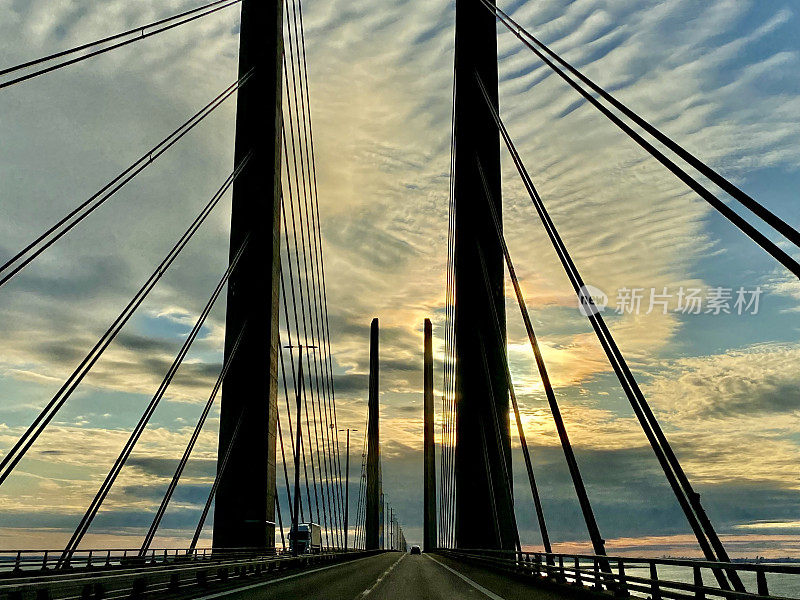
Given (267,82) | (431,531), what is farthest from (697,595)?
(431,531)

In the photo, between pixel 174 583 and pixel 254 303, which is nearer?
pixel 174 583

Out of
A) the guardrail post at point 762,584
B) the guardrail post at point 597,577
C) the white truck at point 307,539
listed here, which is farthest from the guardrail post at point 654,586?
the white truck at point 307,539

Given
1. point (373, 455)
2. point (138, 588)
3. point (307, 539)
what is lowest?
point (138, 588)

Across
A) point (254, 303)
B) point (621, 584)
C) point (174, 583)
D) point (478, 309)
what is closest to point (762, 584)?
point (621, 584)

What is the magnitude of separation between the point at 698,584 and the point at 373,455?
97.5 metres

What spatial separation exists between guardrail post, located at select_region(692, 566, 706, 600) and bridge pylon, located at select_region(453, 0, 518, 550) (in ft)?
47.9

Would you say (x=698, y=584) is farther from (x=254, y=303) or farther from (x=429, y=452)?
(x=429, y=452)

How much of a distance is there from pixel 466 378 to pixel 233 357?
11.0 m

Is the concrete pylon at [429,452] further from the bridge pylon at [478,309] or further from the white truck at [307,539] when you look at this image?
the bridge pylon at [478,309]

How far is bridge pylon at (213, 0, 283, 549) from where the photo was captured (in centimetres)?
2661

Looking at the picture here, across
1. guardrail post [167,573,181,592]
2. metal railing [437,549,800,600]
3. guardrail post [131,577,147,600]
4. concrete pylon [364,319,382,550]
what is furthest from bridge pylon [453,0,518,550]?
concrete pylon [364,319,382,550]

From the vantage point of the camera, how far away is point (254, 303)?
2762cm

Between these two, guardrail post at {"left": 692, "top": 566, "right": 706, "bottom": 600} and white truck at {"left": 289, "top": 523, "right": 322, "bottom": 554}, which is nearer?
guardrail post at {"left": 692, "top": 566, "right": 706, "bottom": 600}

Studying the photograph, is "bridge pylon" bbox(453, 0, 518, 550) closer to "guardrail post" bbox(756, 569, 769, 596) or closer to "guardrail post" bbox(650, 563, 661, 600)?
"guardrail post" bbox(650, 563, 661, 600)
